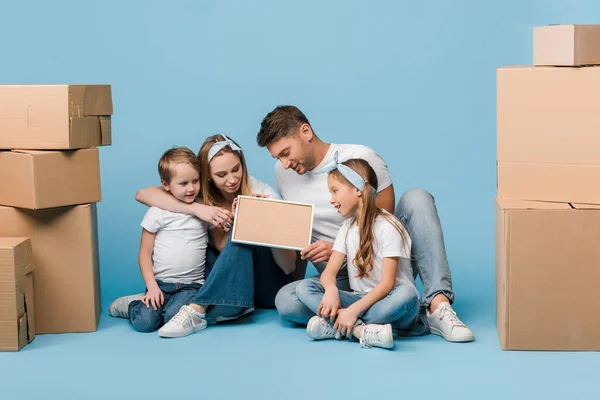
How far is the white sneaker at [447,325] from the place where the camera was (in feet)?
10.5

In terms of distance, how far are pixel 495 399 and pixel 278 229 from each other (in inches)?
40.8

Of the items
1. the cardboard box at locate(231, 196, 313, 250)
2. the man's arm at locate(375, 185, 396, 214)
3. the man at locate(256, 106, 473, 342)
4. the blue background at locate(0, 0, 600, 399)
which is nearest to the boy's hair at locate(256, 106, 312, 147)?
the man at locate(256, 106, 473, 342)

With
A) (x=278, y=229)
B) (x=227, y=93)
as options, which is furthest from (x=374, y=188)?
(x=227, y=93)

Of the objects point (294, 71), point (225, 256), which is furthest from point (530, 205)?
point (294, 71)

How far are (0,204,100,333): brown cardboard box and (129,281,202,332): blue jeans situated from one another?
144mm

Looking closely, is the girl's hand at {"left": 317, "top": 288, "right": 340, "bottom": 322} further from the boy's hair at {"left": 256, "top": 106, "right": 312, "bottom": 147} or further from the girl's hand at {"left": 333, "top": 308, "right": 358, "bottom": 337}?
the boy's hair at {"left": 256, "top": 106, "right": 312, "bottom": 147}

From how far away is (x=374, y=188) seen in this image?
3318 millimetres

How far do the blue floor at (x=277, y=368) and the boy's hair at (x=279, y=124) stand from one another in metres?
0.67

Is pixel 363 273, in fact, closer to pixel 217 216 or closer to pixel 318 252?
pixel 318 252

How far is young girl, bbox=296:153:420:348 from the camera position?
320 cm

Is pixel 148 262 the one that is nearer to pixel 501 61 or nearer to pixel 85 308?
pixel 85 308

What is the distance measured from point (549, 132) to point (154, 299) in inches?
57.2

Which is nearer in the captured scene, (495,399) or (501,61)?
(495,399)

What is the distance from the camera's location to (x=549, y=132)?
10.1 ft
